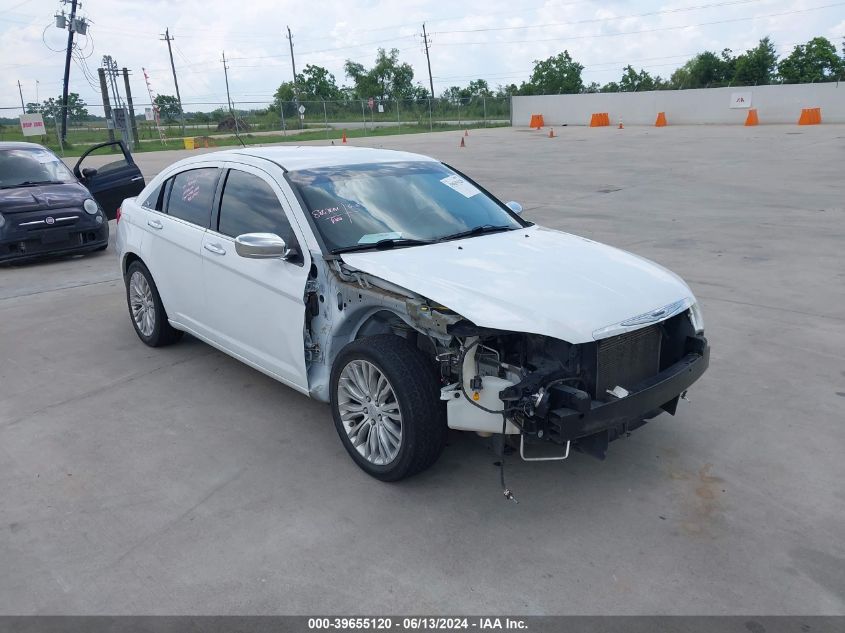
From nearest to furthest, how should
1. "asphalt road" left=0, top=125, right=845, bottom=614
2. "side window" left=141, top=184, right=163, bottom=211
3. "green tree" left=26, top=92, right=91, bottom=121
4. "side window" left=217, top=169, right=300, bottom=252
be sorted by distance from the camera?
1. "asphalt road" left=0, top=125, right=845, bottom=614
2. "side window" left=217, top=169, right=300, bottom=252
3. "side window" left=141, top=184, right=163, bottom=211
4. "green tree" left=26, top=92, right=91, bottom=121

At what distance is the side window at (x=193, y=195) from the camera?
16.6 ft

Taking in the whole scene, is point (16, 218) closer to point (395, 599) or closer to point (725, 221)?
point (395, 599)

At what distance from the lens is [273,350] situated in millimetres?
4438

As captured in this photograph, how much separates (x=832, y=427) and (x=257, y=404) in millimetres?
3614

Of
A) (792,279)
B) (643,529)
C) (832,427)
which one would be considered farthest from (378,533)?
(792,279)

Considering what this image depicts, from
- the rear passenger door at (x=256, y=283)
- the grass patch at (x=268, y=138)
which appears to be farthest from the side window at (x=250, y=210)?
the grass patch at (x=268, y=138)

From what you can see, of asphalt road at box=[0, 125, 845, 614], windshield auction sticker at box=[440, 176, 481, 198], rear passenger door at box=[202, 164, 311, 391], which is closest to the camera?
asphalt road at box=[0, 125, 845, 614]

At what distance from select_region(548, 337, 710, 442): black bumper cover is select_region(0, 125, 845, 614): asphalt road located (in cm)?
47

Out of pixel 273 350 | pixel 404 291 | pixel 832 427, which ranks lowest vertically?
pixel 832 427

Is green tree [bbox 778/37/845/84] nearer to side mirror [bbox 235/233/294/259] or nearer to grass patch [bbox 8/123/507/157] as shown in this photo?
grass patch [bbox 8/123/507/157]

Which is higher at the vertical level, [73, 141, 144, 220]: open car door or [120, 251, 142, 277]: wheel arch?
[73, 141, 144, 220]: open car door

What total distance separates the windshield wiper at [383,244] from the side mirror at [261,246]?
311 mm

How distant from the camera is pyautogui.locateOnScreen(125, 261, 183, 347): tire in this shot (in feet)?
18.9

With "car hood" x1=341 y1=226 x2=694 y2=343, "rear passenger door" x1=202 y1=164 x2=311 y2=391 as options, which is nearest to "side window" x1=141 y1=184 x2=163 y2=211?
"rear passenger door" x1=202 y1=164 x2=311 y2=391
